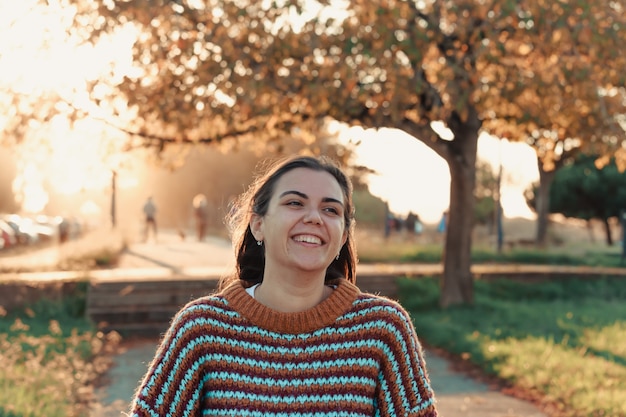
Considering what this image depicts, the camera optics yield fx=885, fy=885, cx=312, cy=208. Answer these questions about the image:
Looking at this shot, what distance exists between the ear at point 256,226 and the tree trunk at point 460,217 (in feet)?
36.0

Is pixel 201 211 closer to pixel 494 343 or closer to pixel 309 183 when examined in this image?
pixel 494 343

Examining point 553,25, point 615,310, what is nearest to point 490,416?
point 553,25

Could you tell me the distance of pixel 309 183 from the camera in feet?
9.78

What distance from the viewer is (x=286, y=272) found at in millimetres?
2979

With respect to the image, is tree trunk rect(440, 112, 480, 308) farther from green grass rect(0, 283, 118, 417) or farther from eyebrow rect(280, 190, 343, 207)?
eyebrow rect(280, 190, 343, 207)

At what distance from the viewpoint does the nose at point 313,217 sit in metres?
2.92

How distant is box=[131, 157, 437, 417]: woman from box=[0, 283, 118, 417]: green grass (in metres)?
3.80

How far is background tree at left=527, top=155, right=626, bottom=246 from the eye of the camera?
48625 millimetres

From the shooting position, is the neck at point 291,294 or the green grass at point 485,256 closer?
the neck at point 291,294

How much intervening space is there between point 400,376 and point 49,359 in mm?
7246

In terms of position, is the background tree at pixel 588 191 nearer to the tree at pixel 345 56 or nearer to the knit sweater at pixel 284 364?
the tree at pixel 345 56

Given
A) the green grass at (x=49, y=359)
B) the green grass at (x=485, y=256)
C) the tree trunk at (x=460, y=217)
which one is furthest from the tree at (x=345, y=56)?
the green grass at (x=485, y=256)

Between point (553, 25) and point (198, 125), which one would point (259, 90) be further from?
point (553, 25)

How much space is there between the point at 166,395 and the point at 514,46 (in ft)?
36.5
